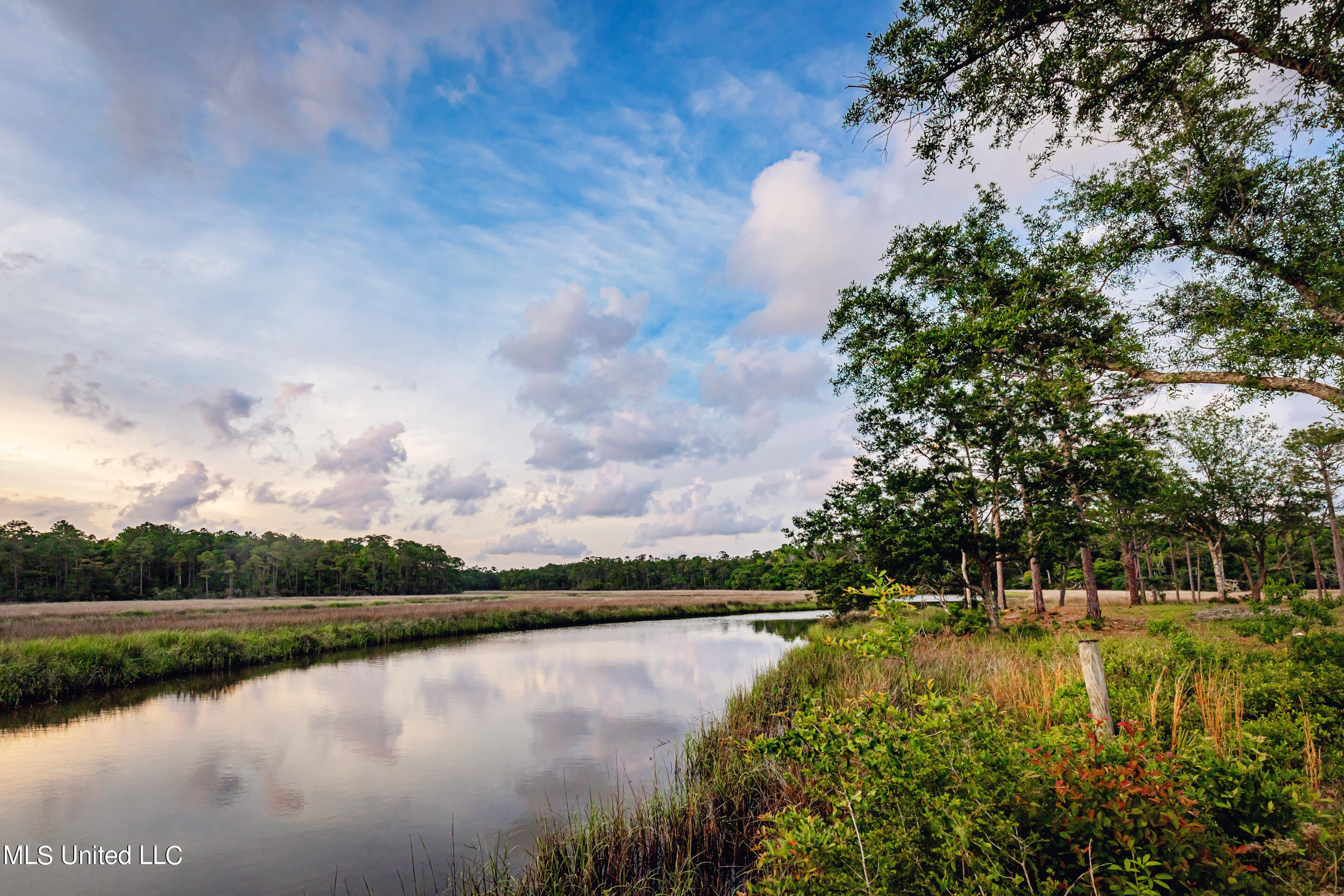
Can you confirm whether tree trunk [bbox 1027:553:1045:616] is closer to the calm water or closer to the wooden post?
the calm water

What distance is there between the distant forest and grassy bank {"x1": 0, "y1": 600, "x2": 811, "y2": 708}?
48.2m

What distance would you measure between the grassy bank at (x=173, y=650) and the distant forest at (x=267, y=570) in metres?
48.2

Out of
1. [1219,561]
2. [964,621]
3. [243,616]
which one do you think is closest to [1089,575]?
[964,621]

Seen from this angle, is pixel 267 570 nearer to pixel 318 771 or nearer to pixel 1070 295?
pixel 318 771

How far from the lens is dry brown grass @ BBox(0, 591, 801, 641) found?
23.6m

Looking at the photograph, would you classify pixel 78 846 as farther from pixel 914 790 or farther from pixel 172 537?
pixel 172 537

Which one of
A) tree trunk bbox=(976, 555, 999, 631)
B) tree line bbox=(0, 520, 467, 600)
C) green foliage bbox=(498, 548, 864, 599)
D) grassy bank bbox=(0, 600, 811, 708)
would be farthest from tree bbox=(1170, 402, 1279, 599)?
tree line bbox=(0, 520, 467, 600)

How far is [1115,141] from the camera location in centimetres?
1020

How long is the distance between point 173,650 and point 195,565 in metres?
110

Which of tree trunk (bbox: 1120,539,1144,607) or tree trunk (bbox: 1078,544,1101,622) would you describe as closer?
tree trunk (bbox: 1078,544,1101,622)

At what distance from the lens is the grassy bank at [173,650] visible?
52.1ft

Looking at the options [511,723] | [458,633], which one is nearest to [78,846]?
[511,723]

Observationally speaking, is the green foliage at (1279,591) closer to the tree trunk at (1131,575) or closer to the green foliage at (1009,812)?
the green foliage at (1009,812)

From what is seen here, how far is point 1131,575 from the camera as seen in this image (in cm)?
3309
